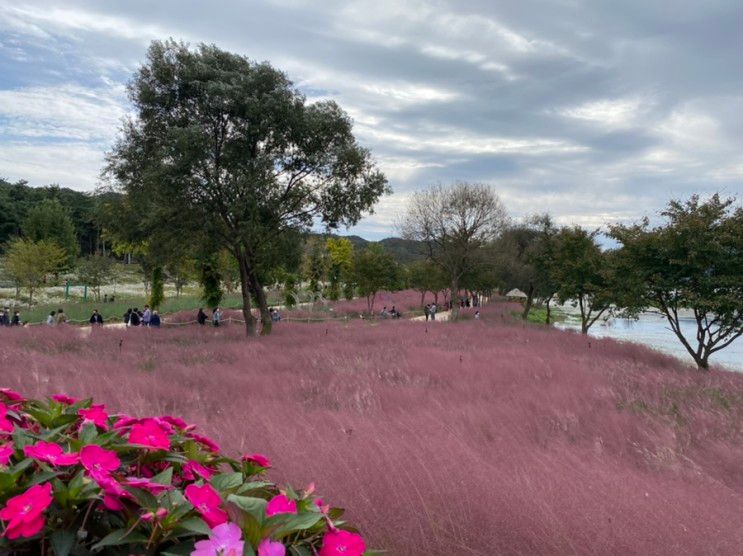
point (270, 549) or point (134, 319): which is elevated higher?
point (270, 549)

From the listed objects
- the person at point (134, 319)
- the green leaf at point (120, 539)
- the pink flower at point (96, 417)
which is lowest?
the person at point (134, 319)

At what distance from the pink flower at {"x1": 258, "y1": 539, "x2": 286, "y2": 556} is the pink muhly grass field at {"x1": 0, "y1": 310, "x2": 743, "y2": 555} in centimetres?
179

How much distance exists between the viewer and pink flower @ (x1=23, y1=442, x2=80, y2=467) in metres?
1.54

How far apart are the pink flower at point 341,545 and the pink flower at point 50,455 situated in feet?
2.50

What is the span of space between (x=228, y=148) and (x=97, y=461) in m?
19.8

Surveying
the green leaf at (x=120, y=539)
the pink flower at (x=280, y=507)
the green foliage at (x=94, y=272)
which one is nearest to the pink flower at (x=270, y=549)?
the pink flower at (x=280, y=507)

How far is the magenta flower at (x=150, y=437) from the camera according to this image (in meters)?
1.83

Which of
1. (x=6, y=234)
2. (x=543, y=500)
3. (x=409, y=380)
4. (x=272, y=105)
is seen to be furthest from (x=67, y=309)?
(x=6, y=234)

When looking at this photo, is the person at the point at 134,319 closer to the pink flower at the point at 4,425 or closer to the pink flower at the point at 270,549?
the pink flower at the point at 4,425

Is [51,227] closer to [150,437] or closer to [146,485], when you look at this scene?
[150,437]

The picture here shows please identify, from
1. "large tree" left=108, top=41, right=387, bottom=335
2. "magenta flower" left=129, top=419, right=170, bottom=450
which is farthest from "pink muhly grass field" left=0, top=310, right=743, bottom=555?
"large tree" left=108, top=41, right=387, bottom=335

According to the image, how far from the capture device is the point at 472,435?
572 centimetres

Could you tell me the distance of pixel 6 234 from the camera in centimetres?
7206

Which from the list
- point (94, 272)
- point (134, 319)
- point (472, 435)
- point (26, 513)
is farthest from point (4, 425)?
point (94, 272)
